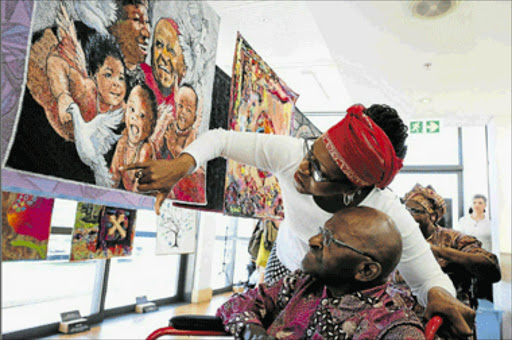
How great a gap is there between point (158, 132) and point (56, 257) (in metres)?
3.00

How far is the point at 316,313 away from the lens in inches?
48.4

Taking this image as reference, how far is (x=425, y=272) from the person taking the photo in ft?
4.68

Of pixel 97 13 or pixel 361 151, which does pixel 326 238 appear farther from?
pixel 97 13

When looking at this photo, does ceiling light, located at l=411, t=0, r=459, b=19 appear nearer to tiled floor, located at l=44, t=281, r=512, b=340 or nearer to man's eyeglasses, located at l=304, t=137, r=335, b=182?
man's eyeglasses, located at l=304, t=137, r=335, b=182

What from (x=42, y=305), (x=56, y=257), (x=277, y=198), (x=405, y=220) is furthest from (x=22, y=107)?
(x=42, y=305)

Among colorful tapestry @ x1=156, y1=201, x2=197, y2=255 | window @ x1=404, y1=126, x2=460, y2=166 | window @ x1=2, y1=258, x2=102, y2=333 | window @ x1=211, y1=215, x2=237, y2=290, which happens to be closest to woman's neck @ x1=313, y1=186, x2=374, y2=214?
colorful tapestry @ x1=156, y1=201, x2=197, y2=255

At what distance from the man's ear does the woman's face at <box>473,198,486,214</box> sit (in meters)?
5.60

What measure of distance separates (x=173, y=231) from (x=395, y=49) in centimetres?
290

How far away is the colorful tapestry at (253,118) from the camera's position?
262cm

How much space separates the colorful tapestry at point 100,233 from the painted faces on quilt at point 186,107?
Answer: 1.03 metres

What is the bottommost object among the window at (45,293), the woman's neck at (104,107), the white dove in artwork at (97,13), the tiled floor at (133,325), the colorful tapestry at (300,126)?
the tiled floor at (133,325)

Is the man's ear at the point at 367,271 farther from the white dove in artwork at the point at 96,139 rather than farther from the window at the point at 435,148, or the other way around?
the window at the point at 435,148

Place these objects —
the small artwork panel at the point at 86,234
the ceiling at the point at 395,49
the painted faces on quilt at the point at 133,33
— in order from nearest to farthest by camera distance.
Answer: the painted faces on quilt at the point at 133,33
the small artwork panel at the point at 86,234
the ceiling at the point at 395,49

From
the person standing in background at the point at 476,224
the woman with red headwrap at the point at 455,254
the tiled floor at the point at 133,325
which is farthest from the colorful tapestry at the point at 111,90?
the person standing in background at the point at 476,224
